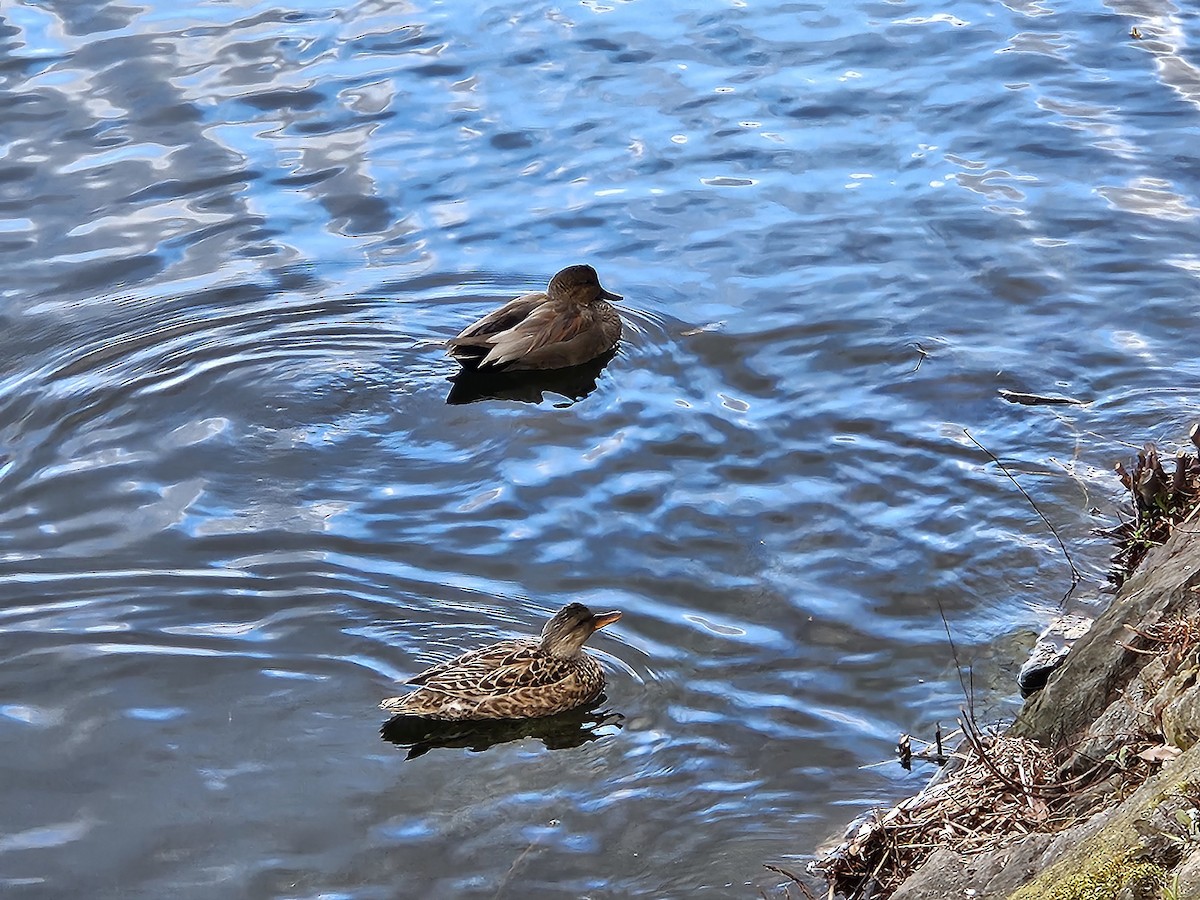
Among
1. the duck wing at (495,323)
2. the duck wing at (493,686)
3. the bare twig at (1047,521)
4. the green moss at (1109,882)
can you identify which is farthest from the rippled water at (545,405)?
the green moss at (1109,882)

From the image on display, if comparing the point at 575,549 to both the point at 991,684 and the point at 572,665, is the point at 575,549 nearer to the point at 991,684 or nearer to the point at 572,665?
the point at 572,665

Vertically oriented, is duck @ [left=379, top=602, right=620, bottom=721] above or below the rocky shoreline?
below

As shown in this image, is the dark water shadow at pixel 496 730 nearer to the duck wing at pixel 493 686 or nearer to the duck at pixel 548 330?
the duck wing at pixel 493 686

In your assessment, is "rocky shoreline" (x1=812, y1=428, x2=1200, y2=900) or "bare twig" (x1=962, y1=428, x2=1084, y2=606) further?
"bare twig" (x1=962, y1=428, x2=1084, y2=606)

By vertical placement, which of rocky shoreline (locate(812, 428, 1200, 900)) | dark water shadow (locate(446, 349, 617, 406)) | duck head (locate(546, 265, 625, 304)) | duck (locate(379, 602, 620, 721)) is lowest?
dark water shadow (locate(446, 349, 617, 406))

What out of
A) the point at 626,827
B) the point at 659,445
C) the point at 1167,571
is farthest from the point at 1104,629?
the point at 659,445

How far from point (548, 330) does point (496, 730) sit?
3773mm

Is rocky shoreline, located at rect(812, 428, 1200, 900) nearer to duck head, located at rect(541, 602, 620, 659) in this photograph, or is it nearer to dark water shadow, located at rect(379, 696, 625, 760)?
dark water shadow, located at rect(379, 696, 625, 760)

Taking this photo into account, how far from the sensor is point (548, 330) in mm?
9938

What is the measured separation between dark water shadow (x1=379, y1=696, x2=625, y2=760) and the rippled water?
8 centimetres

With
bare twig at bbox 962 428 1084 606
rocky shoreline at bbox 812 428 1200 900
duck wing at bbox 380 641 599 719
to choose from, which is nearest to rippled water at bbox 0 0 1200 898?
bare twig at bbox 962 428 1084 606

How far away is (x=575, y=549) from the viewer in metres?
7.82

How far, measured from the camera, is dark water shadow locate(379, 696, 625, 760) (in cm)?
648

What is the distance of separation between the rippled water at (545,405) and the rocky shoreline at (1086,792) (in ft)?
2.60
